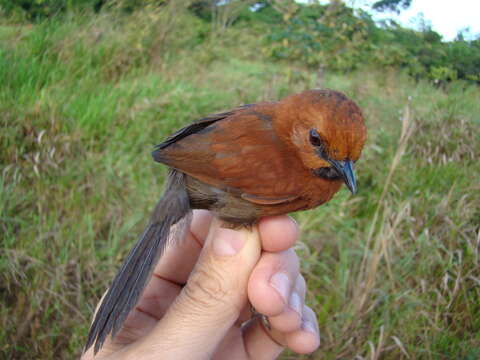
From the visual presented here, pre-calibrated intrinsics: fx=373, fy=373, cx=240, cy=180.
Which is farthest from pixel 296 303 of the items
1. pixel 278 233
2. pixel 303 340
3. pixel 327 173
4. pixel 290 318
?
pixel 327 173

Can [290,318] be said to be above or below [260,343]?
above

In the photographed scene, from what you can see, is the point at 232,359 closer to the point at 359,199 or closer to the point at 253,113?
the point at 253,113

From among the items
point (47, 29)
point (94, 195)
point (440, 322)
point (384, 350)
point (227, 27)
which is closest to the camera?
point (384, 350)

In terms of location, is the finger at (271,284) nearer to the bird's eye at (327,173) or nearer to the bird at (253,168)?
the bird at (253,168)

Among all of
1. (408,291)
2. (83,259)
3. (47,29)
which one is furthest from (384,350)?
(47,29)

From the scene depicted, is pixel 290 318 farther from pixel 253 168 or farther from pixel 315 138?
pixel 315 138
